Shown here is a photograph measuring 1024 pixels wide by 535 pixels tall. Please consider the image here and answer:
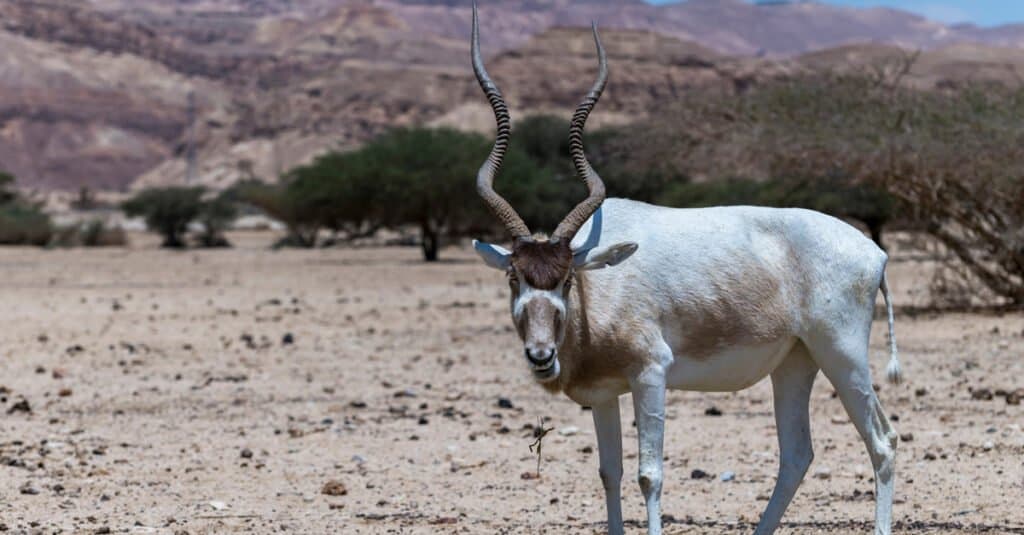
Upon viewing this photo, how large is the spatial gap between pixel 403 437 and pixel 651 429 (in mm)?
4474

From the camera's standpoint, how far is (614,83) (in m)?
142

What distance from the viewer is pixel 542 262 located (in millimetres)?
5984

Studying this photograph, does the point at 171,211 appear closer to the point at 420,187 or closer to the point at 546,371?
the point at 420,187

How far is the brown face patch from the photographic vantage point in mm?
5961

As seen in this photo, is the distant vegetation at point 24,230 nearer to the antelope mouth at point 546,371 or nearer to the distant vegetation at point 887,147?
the distant vegetation at point 887,147

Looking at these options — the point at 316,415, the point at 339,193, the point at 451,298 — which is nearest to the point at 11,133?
the point at 339,193

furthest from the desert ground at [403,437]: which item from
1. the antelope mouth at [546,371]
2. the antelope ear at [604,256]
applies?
the antelope ear at [604,256]

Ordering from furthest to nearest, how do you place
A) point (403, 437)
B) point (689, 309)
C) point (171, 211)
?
point (171, 211)
point (403, 437)
point (689, 309)

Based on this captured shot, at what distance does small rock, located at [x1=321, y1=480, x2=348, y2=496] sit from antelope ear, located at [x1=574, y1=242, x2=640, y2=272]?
10.1 ft

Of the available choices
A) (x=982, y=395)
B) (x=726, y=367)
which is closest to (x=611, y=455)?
(x=726, y=367)

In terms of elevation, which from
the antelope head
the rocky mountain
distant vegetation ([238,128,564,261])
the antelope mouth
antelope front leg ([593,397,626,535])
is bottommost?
the rocky mountain

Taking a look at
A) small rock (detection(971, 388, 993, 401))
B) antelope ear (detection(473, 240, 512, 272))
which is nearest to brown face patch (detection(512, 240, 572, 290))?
antelope ear (detection(473, 240, 512, 272))

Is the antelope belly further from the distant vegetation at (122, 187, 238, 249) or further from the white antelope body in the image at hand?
the distant vegetation at (122, 187, 238, 249)

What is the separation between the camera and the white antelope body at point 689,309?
20.5 feet
